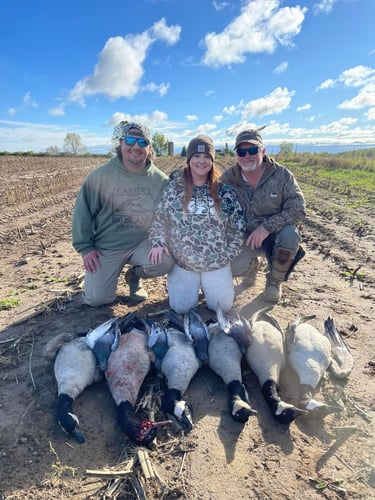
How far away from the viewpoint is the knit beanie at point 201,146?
4418 millimetres

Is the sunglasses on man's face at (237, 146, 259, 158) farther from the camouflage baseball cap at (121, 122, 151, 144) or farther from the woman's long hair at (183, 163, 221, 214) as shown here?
the camouflage baseball cap at (121, 122, 151, 144)

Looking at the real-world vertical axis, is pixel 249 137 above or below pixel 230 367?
above

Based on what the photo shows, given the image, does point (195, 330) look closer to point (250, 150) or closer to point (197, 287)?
point (197, 287)

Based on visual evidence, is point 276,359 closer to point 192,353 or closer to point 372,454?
point 192,353

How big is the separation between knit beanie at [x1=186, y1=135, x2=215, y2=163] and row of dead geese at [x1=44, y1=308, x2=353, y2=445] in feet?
6.10

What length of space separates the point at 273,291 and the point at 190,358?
80.6 inches

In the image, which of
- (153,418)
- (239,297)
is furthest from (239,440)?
(239,297)

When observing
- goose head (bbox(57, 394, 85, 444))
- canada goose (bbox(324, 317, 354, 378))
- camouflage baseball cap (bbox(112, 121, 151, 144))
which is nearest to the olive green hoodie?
camouflage baseball cap (bbox(112, 121, 151, 144))

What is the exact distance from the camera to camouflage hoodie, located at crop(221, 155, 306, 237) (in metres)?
5.17

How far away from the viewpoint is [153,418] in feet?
10.7

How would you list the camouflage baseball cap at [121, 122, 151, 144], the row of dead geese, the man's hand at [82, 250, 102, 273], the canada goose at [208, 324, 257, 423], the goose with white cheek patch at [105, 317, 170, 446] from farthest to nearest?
1. the man's hand at [82, 250, 102, 273]
2. the camouflage baseball cap at [121, 122, 151, 144]
3. the row of dead geese
4. the canada goose at [208, 324, 257, 423]
5. the goose with white cheek patch at [105, 317, 170, 446]

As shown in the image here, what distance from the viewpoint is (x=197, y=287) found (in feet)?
15.9

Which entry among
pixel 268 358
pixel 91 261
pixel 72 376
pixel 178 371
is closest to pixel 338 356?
pixel 268 358

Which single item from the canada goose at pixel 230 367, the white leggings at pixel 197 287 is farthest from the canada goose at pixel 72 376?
the white leggings at pixel 197 287
